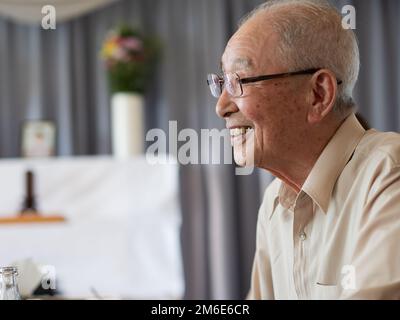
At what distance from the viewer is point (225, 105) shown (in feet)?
2.56

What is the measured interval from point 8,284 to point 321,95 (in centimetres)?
46

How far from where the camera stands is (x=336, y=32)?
2.44ft

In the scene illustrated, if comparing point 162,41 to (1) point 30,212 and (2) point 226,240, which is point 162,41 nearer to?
(1) point 30,212

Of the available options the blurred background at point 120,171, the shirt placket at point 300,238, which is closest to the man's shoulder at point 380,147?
the shirt placket at point 300,238

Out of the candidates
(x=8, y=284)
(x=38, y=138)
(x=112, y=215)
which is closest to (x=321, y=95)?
(x=8, y=284)

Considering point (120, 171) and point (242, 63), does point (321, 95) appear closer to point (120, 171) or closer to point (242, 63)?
point (242, 63)

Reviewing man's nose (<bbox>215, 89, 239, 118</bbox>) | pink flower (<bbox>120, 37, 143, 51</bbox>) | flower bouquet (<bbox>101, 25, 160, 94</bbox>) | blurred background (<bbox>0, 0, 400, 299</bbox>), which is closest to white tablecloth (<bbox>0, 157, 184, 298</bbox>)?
blurred background (<bbox>0, 0, 400, 299</bbox>)

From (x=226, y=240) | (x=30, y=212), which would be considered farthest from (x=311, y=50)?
(x=30, y=212)

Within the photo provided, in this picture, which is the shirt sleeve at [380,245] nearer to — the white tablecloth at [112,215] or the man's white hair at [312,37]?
the man's white hair at [312,37]

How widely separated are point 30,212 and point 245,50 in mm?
1472

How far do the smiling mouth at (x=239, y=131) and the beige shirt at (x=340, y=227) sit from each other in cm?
11

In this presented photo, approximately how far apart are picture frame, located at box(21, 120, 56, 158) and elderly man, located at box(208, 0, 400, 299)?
65.8 inches

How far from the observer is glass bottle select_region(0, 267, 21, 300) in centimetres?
64

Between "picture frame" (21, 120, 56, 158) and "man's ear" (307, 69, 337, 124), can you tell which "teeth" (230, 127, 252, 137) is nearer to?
"man's ear" (307, 69, 337, 124)
